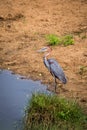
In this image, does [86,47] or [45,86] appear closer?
[45,86]

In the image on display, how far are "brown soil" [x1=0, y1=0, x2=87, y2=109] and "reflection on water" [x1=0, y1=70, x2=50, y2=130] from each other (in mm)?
312

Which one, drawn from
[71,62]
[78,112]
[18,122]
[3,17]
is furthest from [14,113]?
[3,17]

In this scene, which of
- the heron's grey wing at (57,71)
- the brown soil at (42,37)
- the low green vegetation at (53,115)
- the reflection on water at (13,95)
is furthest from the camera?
the brown soil at (42,37)

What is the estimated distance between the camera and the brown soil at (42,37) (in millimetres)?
10141

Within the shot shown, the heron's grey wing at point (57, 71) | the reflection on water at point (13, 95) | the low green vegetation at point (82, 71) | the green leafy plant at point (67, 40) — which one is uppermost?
the heron's grey wing at point (57, 71)

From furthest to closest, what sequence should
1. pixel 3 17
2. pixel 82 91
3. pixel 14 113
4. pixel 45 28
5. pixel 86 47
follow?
pixel 3 17 < pixel 45 28 < pixel 86 47 < pixel 82 91 < pixel 14 113

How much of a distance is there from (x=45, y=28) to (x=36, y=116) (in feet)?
20.8

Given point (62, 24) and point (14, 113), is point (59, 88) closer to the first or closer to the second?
point (14, 113)

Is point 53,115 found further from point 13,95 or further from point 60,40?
point 60,40

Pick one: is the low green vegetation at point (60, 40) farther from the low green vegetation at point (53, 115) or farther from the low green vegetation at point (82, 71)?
the low green vegetation at point (53, 115)

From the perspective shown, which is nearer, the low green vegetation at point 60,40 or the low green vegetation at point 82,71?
the low green vegetation at point 82,71

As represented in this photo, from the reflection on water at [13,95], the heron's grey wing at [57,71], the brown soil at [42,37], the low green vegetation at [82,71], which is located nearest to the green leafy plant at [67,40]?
the brown soil at [42,37]

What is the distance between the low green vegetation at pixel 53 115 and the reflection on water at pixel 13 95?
360 millimetres

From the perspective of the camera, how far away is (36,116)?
7.70m
